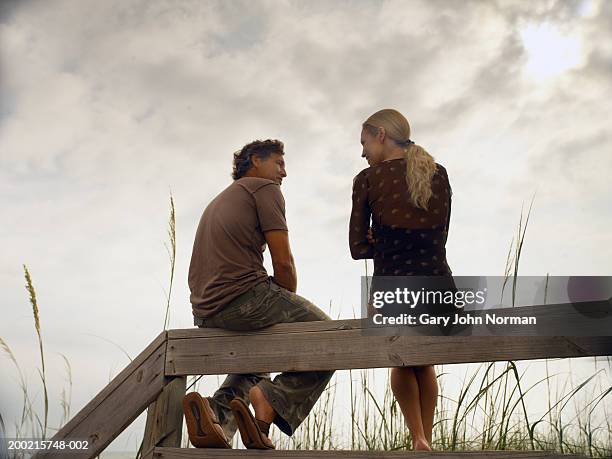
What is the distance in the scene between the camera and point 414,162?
3342 millimetres

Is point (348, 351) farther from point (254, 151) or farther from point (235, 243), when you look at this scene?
point (254, 151)

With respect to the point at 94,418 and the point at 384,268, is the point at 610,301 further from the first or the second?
the point at 94,418

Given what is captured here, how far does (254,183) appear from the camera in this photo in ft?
12.3

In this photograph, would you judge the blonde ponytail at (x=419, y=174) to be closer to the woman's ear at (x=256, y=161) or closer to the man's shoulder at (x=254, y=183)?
the man's shoulder at (x=254, y=183)

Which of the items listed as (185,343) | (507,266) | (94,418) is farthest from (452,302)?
(94,418)

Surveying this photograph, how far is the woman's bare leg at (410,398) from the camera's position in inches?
127

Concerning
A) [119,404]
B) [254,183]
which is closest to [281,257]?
[254,183]

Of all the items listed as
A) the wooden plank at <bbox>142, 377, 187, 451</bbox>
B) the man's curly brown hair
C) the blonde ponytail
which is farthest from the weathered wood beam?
the man's curly brown hair

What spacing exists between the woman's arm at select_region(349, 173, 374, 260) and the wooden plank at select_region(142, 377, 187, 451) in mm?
1228

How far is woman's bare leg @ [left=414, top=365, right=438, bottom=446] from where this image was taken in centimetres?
328

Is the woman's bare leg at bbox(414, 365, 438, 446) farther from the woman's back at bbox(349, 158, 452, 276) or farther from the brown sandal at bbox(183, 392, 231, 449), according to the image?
the brown sandal at bbox(183, 392, 231, 449)

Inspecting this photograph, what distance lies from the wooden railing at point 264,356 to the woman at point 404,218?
0.17 m

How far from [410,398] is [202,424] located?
966 millimetres

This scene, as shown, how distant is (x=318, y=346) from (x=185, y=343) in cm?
76
